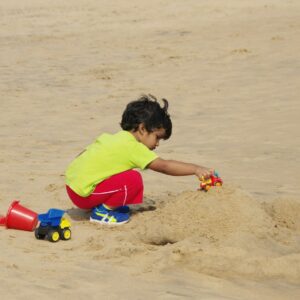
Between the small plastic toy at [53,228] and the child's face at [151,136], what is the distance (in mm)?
860

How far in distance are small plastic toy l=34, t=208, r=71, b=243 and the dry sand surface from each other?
0.06m

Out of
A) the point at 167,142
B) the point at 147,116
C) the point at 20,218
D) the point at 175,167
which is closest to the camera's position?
the point at 20,218

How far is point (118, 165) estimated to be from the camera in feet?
18.3

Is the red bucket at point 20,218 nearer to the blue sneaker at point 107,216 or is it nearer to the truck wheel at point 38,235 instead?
the truck wheel at point 38,235

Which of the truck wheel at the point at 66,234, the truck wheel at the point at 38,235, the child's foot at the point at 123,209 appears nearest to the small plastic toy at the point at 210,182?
the child's foot at the point at 123,209

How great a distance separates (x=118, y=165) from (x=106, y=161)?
0.09 metres

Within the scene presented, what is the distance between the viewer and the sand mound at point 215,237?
4488 mm

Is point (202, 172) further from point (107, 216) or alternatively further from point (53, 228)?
point (53, 228)

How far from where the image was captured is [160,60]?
13633 mm

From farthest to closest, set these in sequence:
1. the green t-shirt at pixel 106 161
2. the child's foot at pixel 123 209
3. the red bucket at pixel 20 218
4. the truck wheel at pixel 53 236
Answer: the child's foot at pixel 123 209 < the green t-shirt at pixel 106 161 < the red bucket at pixel 20 218 < the truck wheel at pixel 53 236

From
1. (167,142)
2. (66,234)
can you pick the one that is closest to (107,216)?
(66,234)

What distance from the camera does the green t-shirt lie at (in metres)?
5.52

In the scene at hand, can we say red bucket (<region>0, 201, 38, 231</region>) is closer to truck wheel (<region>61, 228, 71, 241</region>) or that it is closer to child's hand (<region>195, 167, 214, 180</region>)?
truck wheel (<region>61, 228, 71, 241</region>)

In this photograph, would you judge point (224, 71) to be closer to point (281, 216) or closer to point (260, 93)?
point (260, 93)
